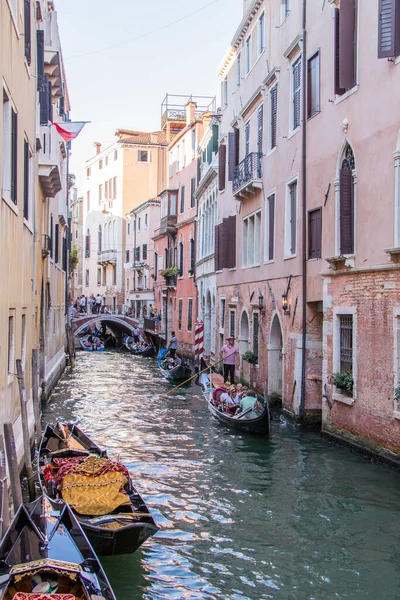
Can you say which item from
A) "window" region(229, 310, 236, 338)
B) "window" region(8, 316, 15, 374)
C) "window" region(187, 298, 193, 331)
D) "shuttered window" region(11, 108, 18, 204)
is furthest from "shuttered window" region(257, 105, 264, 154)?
"window" region(187, 298, 193, 331)

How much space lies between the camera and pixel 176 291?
32.6m

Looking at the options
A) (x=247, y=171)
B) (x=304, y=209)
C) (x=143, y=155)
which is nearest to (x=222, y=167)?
(x=247, y=171)

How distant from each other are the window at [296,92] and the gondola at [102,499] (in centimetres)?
813

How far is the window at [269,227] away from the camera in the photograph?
15594 millimetres

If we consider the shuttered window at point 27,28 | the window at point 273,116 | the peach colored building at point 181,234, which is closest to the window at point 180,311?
the peach colored building at point 181,234

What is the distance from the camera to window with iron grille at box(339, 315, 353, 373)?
11047 millimetres

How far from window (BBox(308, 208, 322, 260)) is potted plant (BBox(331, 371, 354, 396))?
232 centimetres

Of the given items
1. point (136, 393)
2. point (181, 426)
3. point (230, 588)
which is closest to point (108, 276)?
point (136, 393)

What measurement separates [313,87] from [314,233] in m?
2.61

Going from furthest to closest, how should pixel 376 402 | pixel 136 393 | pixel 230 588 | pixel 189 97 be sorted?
pixel 189 97 < pixel 136 393 < pixel 376 402 < pixel 230 588

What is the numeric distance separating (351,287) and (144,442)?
4.31 m

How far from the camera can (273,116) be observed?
1549 centimetres

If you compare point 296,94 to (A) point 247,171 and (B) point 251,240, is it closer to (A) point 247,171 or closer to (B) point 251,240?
(A) point 247,171

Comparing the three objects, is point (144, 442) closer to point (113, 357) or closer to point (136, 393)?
point (136, 393)
